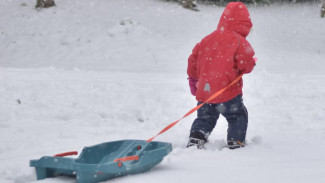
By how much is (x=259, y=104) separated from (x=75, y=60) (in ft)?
20.5

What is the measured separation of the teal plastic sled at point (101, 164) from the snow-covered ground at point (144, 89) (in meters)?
0.09

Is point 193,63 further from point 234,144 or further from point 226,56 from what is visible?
point 234,144

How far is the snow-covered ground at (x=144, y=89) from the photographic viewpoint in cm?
351

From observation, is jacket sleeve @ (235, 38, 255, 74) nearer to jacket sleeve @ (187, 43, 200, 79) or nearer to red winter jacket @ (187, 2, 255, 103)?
red winter jacket @ (187, 2, 255, 103)

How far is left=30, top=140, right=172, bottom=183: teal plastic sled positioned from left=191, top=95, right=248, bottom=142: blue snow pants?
789mm

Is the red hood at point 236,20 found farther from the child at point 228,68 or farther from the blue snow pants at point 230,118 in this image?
the blue snow pants at point 230,118

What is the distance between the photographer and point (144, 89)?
6930 mm

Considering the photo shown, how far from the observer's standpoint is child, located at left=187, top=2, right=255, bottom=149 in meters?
3.95

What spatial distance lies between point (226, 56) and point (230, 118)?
0.63 m

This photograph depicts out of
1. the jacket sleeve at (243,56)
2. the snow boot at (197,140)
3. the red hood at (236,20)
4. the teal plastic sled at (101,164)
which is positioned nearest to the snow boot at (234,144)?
the snow boot at (197,140)

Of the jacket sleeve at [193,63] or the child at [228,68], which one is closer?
the child at [228,68]

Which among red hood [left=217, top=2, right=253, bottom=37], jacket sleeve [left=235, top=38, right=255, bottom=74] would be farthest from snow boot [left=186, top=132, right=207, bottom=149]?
red hood [left=217, top=2, right=253, bottom=37]

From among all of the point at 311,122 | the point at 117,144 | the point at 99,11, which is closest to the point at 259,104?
the point at 311,122

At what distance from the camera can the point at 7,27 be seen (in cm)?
1315
